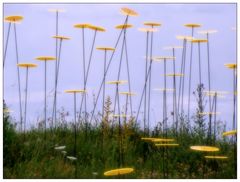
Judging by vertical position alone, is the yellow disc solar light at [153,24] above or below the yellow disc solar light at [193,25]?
below

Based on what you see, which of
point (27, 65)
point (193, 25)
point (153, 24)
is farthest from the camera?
point (193, 25)

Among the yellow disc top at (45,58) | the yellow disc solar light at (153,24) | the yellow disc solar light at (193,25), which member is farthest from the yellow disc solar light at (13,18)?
the yellow disc solar light at (193,25)

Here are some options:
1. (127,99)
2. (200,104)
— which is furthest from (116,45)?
(200,104)

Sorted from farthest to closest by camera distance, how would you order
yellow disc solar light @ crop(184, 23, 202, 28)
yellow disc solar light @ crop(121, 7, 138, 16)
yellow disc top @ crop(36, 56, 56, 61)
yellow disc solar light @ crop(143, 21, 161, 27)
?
yellow disc solar light @ crop(184, 23, 202, 28) → yellow disc solar light @ crop(143, 21, 161, 27) → yellow disc top @ crop(36, 56, 56, 61) → yellow disc solar light @ crop(121, 7, 138, 16)

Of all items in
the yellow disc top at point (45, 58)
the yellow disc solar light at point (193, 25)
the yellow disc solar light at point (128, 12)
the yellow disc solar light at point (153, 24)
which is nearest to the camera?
the yellow disc solar light at point (128, 12)

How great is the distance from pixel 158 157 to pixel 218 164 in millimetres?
608

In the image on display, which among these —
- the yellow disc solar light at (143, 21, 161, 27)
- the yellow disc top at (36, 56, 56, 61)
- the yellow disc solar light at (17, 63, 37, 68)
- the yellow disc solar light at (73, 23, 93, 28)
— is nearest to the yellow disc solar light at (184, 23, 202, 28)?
the yellow disc solar light at (143, 21, 161, 27)

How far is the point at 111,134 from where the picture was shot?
5980mm

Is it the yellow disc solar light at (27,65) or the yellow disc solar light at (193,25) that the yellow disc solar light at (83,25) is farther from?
the yellow disc solar light at (193,25)

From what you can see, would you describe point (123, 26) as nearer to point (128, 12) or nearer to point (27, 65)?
point (128, 12)

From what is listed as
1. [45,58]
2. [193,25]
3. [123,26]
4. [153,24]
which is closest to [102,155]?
[45,58]

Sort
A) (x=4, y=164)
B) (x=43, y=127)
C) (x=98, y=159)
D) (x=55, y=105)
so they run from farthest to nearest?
(x=43, y=127), (x=55, y=105), (x=98, y=159), (x=4, y=164)

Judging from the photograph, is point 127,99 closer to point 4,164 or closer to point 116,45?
point 116,45

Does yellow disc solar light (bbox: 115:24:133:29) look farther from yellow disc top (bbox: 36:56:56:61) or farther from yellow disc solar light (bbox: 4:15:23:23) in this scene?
yellow disc solar light (bbox: 4:15:23:23)
